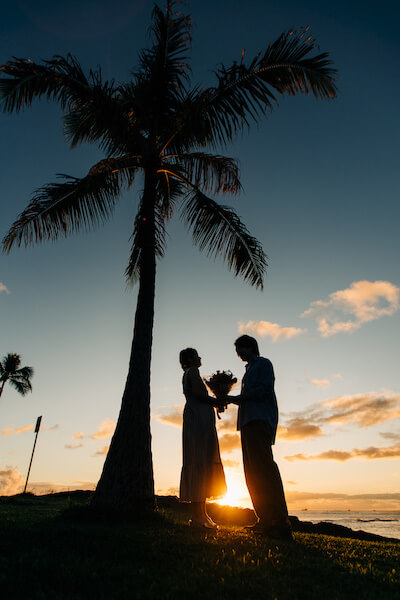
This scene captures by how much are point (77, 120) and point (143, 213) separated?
3.31 metres

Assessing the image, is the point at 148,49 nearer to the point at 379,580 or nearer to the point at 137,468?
the point at 137,468

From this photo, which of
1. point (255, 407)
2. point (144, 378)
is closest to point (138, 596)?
point (255, 407)

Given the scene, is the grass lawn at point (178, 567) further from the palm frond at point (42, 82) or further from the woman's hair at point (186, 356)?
the palm frond at point (42, 82)

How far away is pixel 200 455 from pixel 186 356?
1.40 meters

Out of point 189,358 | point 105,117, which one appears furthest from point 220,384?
point 105,117

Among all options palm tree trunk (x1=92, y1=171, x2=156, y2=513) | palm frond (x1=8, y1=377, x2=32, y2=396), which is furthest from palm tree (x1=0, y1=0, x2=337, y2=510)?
palm frond (x1=8, y1=377, x2=32, y2=396)

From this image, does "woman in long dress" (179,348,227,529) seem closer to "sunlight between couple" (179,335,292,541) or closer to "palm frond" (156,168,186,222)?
"sunlight between couple" (179,335,292,541)

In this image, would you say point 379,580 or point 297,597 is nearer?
point 297,597

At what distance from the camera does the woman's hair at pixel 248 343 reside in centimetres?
579

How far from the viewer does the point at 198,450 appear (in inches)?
219

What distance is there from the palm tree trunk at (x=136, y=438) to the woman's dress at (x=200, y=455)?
47.5 inches

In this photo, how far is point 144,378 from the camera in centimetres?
730

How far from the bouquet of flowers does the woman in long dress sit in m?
0.31

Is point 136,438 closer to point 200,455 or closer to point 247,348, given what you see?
point 200,455
